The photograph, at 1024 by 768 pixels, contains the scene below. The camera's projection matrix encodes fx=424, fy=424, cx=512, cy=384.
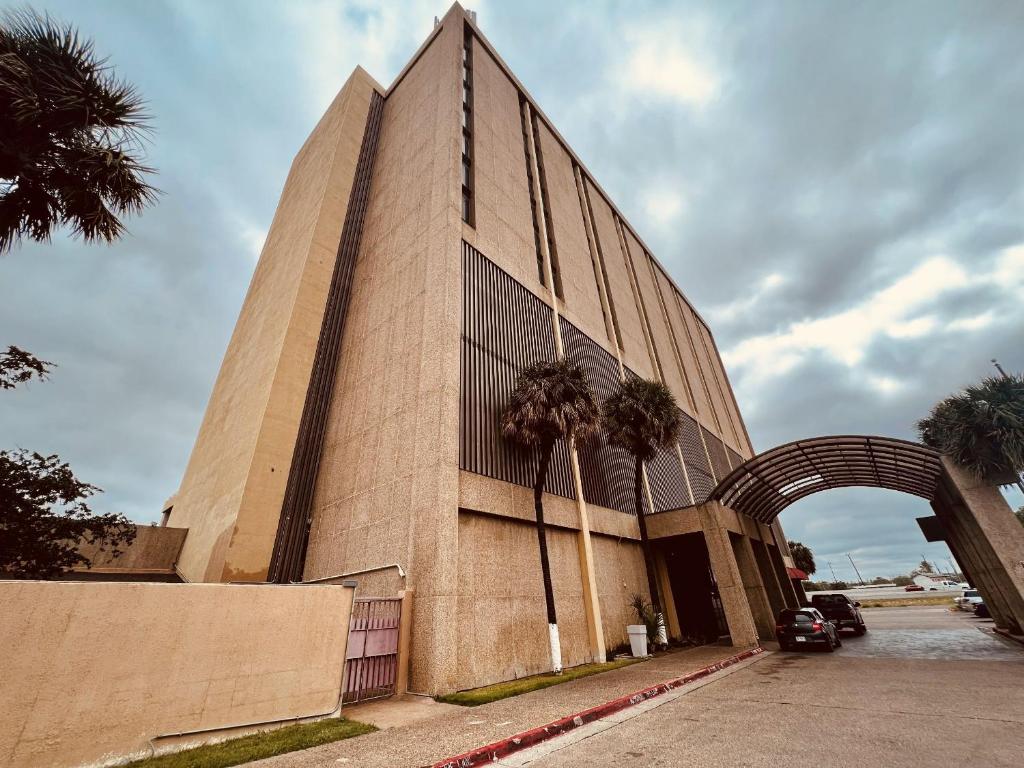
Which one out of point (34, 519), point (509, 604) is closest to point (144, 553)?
point (34, 519)

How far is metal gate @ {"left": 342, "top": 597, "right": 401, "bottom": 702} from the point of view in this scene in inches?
422

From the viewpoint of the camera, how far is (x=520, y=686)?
38.7ft

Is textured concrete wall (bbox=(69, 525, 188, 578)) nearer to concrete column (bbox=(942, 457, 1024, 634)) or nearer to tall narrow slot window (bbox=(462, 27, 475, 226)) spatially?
tall narrow slot window (bbox=(462, 27, 475, 226))

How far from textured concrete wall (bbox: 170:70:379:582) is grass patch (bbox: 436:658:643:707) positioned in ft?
34.2

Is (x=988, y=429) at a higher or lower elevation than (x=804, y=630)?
higher

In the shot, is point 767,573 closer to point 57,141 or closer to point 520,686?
point 520,686

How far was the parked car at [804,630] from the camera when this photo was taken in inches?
666

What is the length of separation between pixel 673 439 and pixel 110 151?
71.3 feet

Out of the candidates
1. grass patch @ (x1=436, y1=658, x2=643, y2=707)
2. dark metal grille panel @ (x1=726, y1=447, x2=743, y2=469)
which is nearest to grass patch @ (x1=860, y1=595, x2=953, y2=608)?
dark metal grille panel @ (x1=726, y1=447, x2=743, y2=469)

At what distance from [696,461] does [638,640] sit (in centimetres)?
1938

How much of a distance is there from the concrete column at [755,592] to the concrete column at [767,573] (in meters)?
4.65

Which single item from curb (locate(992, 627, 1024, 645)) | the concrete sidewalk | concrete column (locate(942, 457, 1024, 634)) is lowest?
the concrete sidewalk

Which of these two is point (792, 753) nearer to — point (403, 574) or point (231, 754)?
point (231, 754)

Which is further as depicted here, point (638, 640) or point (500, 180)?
point (500, 180)
